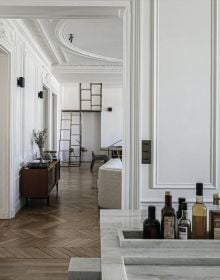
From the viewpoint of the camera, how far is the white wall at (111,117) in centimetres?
1214

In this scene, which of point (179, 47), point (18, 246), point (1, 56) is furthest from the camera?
point (1, 56)

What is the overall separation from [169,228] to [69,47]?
649 centimetres

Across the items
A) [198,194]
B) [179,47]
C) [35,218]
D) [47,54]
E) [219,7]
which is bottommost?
[35,218]

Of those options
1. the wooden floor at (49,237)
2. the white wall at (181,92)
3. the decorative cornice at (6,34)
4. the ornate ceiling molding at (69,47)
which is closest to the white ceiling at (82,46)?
the ornate ceiling molding at (69,47)

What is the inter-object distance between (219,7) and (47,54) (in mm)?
5815

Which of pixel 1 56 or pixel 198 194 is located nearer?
pixel 198 194

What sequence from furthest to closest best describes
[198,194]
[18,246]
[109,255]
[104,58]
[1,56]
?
1. [104,58]
2. [1,56]
3. [18,246]
4. [198,194]
5. [109,255]

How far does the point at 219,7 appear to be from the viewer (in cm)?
231

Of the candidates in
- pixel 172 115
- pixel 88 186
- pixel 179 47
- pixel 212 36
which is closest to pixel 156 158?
pixel 172 115

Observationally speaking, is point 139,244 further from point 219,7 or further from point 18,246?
point 18,246

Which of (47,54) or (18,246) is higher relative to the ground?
(47,54)

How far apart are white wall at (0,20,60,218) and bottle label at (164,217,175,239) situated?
3771mm

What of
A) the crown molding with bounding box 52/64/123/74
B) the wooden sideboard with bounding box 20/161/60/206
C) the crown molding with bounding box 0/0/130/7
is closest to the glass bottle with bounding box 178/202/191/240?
the crown molding with bounding box 0/0/130/7

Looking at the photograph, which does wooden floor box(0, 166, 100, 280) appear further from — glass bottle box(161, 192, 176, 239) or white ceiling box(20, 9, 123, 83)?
white ceiling box(20, 9, 123, 83)
